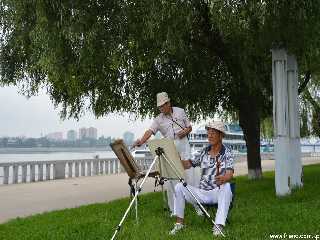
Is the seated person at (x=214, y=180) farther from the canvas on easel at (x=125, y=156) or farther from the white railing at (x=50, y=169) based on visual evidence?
the white railing at (x=50, y=169)

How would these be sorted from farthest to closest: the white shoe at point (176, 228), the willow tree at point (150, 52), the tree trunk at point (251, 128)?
the tree trunk at point (251, 128) → the willow tree at point (150, 52) → the white shoe at point (176, 228)

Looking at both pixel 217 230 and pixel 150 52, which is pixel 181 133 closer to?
pixel 217 230

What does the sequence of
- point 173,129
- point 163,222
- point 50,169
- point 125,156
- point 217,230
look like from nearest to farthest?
point 217,230, point 163,222, point 125,156, point 173,129, point 50,169

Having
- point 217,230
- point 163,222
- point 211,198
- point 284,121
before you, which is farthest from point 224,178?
point 284,121

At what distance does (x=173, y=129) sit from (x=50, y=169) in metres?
13.2

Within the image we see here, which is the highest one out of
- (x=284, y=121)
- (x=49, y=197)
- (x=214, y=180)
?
(x=284, y=121)

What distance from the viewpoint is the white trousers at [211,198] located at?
7012 mm

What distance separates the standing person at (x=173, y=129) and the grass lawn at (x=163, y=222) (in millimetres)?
629

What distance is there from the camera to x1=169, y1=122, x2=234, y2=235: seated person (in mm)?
7023

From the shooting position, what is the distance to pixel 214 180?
7242mm

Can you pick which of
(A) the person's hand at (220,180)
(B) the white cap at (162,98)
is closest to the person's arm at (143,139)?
(B) the white cap at (162,98)

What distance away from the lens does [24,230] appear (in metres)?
8.24

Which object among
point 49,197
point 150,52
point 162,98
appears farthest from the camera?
point 49,197

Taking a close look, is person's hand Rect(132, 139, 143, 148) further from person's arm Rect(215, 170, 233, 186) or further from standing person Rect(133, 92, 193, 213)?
person's arm Rect(215, 170, 233, 186)
